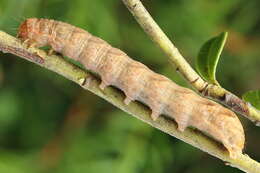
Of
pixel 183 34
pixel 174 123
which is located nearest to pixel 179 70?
pixel 174 123

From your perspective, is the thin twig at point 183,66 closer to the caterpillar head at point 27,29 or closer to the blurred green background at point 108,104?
the caterpillar head at point 27,29

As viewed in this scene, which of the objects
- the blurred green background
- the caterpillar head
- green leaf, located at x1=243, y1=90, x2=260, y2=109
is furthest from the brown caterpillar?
the blurred green background

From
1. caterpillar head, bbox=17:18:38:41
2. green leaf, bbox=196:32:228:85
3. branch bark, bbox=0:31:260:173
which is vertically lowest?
branch bark, bbox=0:31:260:173

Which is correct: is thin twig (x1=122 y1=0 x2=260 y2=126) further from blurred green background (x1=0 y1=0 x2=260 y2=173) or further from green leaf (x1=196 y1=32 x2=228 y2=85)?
blurred green background (x1=0 y1=0 x2=260 y2=173)

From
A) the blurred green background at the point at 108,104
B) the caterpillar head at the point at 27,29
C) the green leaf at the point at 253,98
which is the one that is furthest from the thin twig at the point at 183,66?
the blurred green background at the point at 108,104

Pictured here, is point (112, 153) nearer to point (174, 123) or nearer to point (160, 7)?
point (160, 7)

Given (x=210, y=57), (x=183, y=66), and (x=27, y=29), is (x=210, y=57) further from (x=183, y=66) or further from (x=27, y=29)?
(x=27, y=29)

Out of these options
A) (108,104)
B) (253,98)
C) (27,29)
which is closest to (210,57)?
(253,98)
